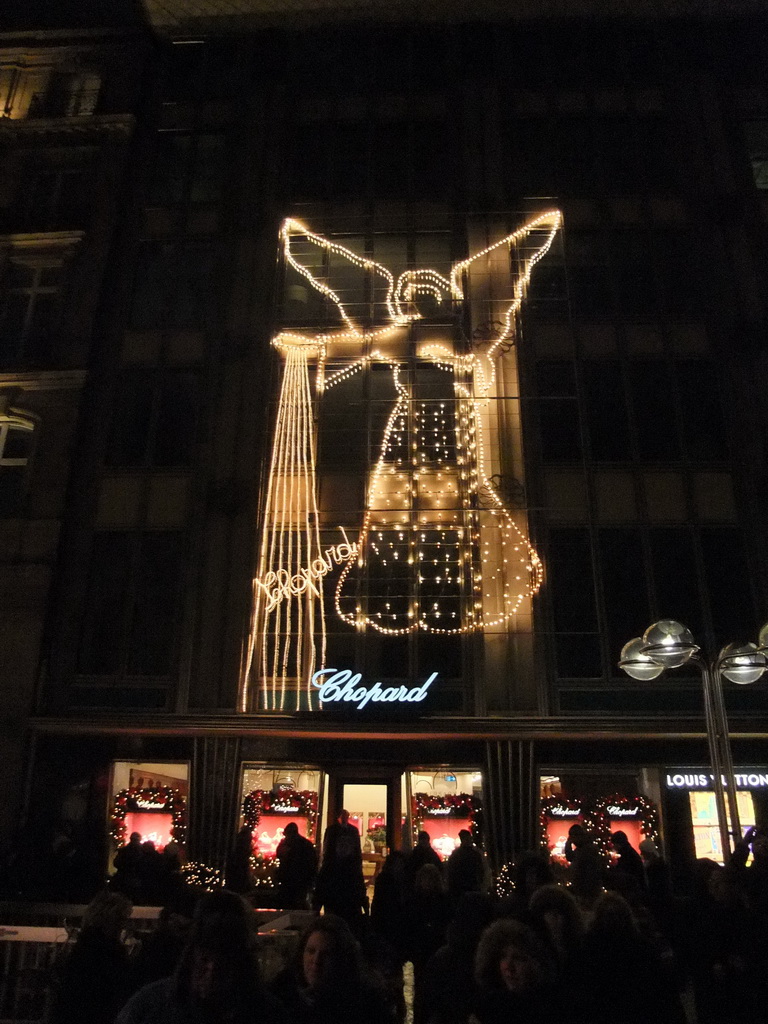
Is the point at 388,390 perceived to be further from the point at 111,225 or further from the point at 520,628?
the point at 111,225

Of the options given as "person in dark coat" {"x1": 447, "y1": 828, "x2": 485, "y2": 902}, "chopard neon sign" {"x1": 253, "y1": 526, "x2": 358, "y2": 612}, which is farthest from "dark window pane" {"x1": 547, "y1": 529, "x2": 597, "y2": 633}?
"person in dark coat" {"x1": 447, "y1": 828, "x2": 485, "y2": 902}

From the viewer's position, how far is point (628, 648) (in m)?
10.5

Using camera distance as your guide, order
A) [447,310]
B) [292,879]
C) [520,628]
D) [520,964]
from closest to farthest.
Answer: [520,964]
[292,879]
[520,628]
[447,310]

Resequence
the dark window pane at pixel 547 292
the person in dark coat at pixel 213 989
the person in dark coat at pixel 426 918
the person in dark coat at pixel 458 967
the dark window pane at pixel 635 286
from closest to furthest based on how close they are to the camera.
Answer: the person in dark coat at pixel 213 989 → the person in dark coat at pixel 458 967 → the person in dark coat at pixel 426 918 → the dark window pane at pixel 547 292 → the dark window pane at pixel 635 286

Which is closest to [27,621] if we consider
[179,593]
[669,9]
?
[179,593]

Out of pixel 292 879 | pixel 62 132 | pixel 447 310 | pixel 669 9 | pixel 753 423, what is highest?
pixel 669 9

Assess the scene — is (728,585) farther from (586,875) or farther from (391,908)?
(391,908)

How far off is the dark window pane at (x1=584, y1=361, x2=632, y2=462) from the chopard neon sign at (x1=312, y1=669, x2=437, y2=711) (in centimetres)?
653

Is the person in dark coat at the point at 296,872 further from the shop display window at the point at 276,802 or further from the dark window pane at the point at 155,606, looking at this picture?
the dark window pane at the point at 155,606

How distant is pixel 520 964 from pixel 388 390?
14444mm

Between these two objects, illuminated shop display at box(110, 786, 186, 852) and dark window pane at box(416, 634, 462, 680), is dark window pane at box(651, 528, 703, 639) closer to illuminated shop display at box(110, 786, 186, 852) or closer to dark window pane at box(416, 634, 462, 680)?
dark window pane at box(416, 634, 462, 680)

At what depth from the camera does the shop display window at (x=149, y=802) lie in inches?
558

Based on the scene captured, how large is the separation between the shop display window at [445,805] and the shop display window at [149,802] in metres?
4.34

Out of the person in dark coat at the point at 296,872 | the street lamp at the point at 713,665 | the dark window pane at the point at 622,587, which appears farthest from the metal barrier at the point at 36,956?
the dark window pane at the point at 622,587
